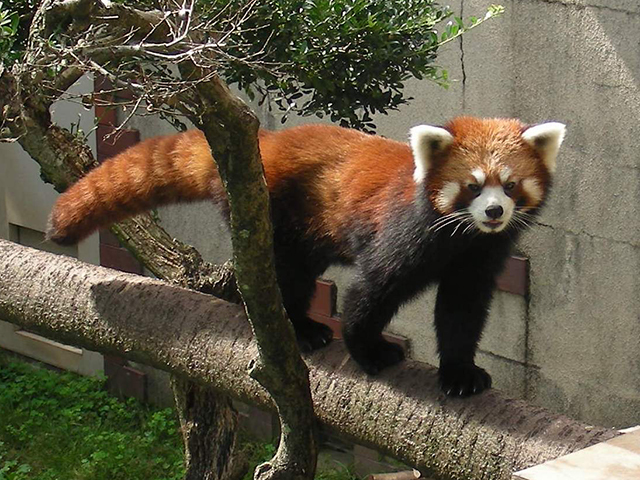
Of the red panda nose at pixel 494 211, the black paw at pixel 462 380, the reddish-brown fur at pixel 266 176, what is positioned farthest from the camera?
the reddish-brown fur at pixel 266 176

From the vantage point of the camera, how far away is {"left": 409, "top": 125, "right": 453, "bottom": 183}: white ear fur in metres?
2.87

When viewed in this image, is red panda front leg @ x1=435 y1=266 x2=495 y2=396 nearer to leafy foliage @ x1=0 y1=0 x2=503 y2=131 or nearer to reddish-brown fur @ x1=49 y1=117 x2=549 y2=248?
reddish-brown fur @ x1=49 y1=117 x2=549 y2=248

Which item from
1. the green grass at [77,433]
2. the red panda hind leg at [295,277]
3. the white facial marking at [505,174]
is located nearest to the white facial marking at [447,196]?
the white facial marking at [505,174]

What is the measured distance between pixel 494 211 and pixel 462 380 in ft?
1.38

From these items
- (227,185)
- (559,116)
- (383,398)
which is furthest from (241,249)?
(559,116)

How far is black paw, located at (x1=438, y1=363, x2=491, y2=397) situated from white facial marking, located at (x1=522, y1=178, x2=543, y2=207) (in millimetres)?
488

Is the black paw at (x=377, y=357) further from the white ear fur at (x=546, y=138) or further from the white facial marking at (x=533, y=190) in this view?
the white ear fur at (x=546, y=138)

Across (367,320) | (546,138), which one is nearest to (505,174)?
(546,138)

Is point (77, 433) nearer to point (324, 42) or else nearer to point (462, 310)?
point (462, 310)

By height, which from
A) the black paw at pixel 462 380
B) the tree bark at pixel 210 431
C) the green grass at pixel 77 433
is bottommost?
the green grass at pixel 77 433

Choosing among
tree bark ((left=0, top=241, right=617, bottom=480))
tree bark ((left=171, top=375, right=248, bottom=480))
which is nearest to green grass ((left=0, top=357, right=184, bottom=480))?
tree bark ((left=171, top=375, right=248, bottom=480))

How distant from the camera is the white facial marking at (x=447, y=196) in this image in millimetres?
2867

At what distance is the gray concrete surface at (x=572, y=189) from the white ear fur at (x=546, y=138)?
2.65ft

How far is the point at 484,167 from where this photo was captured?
2.85 m
